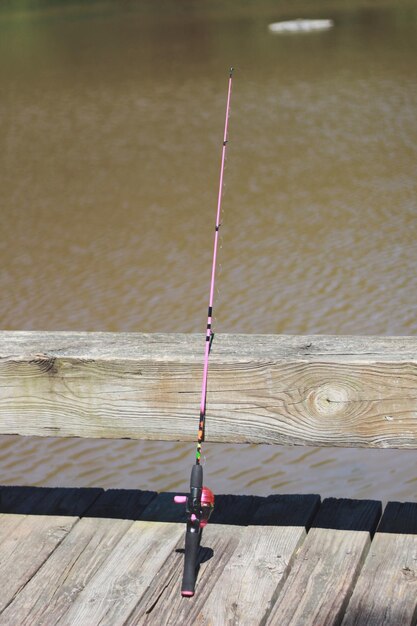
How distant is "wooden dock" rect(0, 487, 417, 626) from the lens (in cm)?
167

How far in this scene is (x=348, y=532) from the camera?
1880 millimetres

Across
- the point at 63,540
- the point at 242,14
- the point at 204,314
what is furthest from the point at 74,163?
the point at 242,14

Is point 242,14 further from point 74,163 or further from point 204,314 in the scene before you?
point 204,314

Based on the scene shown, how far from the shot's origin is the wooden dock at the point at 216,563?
1665 mm

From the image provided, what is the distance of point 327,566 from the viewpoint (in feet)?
5.79

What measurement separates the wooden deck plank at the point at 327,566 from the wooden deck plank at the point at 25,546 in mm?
435

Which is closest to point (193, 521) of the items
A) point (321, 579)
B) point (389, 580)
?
point (321, 579)

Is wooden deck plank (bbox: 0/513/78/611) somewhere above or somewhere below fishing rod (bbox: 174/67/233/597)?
below

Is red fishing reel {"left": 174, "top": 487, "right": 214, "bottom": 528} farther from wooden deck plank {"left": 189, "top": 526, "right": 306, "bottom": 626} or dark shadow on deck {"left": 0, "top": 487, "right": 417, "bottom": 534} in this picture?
dark shadow on deck {"left": 0, "top": 487, "right": 417, "bottom": 534}

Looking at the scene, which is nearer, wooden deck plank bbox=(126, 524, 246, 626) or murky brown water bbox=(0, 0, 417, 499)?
wooden deck plank bbox=(126, 524, 246, 626)

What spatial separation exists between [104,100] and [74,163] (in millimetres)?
3401

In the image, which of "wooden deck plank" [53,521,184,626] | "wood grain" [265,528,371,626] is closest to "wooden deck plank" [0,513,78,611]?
"wooden deck plank" [53,521,184,626]

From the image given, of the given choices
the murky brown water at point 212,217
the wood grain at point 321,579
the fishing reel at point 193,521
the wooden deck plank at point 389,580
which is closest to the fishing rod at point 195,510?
the fishing reel at point 193,521

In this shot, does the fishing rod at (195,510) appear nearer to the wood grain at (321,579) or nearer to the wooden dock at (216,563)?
the wooden dock at (216,563)
